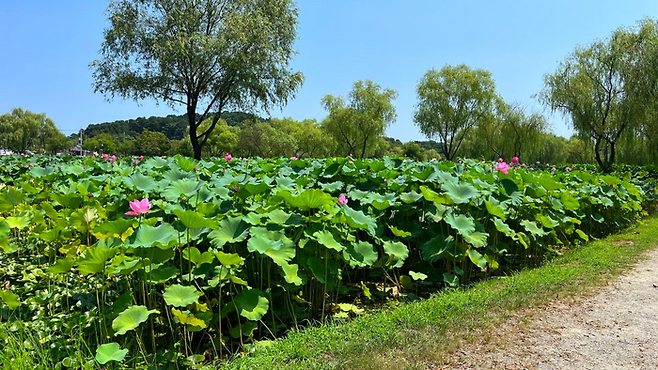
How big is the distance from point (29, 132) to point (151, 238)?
282ft

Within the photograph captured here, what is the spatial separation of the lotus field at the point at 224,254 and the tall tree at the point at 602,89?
1382cm

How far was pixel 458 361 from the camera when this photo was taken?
2373 mm

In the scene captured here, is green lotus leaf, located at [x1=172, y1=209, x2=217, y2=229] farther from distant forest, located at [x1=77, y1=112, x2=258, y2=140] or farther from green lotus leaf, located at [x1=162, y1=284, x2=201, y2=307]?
distant forest, located at [x1=77, y1=112, x2=258, y2=140]

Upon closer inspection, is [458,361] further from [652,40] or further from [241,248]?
[652,40]

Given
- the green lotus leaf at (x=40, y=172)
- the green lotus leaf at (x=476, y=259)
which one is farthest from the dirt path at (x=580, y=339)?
the green lotus leaf at (x=40, y=172)

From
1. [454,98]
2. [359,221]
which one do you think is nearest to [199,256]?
[359,221]

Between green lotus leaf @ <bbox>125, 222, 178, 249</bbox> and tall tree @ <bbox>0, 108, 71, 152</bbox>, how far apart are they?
255 feet

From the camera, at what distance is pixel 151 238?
2.22 m

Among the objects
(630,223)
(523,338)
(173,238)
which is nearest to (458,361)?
(523,338)

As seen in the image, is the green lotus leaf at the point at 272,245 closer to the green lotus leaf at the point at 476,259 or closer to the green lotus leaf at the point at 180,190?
the green lotus leaf at the point at 180,190

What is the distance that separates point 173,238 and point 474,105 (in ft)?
116

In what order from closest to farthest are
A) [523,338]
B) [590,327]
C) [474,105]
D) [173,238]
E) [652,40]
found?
[173,238]
[523,338]
[590,327]
[652,40]
[474,105]

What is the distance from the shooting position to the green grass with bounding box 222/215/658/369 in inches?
90.4

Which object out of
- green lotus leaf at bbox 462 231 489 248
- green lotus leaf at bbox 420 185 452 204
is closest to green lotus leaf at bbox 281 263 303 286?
green lotus leaf at bbox 420 185 452 204
